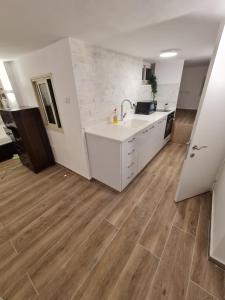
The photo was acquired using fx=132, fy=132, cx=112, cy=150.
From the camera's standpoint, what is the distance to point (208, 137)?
5.09ft

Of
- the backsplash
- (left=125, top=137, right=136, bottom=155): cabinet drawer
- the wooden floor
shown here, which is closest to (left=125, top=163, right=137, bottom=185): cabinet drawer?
the wooden floor

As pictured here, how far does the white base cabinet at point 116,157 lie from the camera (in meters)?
1.88

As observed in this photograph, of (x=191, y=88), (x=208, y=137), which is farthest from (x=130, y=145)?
(x=191, y=88)

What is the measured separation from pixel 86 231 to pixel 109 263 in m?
0.44

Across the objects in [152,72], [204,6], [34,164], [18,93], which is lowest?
[34,164]

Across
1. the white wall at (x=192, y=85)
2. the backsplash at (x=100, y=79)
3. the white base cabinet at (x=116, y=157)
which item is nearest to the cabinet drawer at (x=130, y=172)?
the white base cabinet at (x=116, y=157)

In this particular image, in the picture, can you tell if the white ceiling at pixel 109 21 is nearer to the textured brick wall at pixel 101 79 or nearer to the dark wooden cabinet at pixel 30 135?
the textured brick wall at pixel 101 79

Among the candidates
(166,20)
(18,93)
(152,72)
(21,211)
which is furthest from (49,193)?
(152,72)

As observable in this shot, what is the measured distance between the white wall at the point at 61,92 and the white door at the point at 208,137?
1.55m

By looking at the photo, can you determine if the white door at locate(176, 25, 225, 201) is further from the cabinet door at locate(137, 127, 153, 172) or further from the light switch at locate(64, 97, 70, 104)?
the light switch at locate(64, 97, 70, 104)

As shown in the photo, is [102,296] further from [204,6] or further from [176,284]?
[204,6]

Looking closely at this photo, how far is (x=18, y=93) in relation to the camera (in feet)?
9.77

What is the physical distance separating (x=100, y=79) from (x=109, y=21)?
0.90m

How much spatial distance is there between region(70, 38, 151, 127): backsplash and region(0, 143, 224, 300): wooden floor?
52.8 inches
